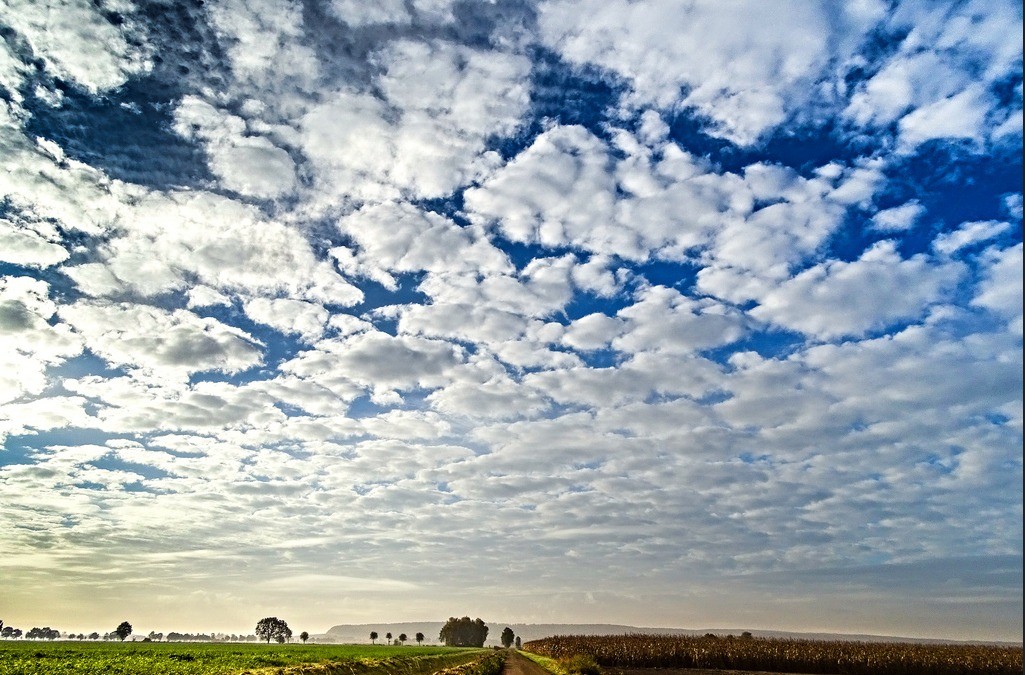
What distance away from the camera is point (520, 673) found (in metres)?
61.8

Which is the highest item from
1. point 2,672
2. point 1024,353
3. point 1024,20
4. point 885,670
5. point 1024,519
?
point 1024,20

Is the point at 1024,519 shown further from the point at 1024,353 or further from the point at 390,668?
the point at 390,668

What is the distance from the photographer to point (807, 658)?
69750mm

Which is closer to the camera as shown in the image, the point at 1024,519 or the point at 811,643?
the point at 1024,519

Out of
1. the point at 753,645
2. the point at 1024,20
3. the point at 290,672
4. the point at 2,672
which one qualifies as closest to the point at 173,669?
the point at 2,672

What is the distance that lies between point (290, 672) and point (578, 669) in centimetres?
2338

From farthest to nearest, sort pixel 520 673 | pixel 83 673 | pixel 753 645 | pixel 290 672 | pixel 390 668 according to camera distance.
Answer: pixel 753 645, pixel 520 673, pixel 390 668, pixel 83 673, pixel 290 672

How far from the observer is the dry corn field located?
65.4 m

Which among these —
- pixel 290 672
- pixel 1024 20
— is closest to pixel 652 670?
pixel 290 672

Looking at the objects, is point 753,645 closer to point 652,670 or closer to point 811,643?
point 811,643

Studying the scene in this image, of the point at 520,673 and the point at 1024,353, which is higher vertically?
the point at 1024,353

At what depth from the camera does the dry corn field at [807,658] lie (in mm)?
65375

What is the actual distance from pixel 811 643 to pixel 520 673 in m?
39.7

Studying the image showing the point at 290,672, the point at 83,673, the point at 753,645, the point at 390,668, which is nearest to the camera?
the point at 290,672
